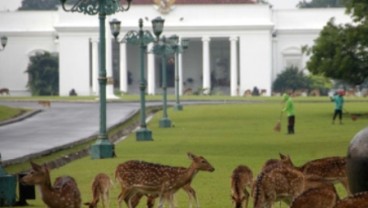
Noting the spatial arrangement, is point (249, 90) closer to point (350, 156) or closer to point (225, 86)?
point (225, 86)

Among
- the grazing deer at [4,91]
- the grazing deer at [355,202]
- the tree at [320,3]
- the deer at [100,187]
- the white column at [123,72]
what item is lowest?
the grazing deer at [4,91]

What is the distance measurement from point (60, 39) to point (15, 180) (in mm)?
103994

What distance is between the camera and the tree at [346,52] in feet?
190

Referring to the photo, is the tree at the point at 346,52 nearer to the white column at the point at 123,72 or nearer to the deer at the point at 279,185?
the deer at the point at 279,185

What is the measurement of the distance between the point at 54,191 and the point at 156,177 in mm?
1291

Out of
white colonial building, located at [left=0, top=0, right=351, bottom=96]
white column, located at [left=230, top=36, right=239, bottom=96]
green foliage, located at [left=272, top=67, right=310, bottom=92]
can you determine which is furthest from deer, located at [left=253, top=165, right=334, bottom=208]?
white colonial building, located at [left=0, top=0, right=351, bottom=96]

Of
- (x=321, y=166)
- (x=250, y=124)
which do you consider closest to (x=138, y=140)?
(x=250, y=124)

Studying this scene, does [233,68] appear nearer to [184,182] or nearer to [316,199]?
[184,182]

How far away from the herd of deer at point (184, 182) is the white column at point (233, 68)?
101 metres

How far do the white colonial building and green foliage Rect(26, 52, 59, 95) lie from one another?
0.87 metres

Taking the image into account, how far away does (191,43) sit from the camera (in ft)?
412

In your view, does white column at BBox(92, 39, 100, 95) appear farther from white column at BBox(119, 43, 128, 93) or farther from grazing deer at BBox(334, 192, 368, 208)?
grazing deer at BBox(334, 192, 368, 208)

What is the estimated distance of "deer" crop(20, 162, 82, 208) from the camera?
14031mm

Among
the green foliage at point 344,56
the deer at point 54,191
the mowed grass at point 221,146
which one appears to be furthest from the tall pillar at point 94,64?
the deer at point 54,191
